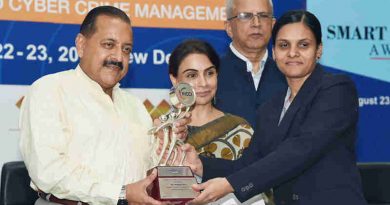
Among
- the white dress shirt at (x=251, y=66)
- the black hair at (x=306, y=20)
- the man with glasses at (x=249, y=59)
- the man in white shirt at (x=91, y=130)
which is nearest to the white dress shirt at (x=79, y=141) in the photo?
the man in white shirt at (x=91, y=130)

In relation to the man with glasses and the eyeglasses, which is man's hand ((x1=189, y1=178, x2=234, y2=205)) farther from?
→ the eyeglasses

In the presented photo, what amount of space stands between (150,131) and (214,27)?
6.74 ft

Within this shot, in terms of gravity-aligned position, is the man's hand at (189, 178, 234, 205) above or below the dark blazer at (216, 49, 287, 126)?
below

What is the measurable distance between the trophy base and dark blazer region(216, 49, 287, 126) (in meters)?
1.13

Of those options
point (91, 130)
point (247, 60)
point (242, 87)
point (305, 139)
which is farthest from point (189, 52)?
point (305, 139)

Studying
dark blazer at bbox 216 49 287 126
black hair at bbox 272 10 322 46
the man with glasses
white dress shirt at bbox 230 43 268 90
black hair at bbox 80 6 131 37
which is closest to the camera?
black hair at bbox 272 10 322 46

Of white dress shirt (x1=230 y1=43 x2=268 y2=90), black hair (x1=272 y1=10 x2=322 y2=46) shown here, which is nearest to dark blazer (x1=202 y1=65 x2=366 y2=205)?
black hair (x1=272 y1=10 x2=322 y2=46)

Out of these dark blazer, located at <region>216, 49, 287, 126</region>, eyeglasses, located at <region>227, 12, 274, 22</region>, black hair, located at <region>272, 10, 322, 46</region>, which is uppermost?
eyeglasses, located at <region>227, 12, 274, 22</region>

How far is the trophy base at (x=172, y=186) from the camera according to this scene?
10.5ft

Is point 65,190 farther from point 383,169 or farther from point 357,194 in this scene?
point 383,169

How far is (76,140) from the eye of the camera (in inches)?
131

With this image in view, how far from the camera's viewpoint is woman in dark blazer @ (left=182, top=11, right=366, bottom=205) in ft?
10.6

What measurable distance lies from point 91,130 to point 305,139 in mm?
955

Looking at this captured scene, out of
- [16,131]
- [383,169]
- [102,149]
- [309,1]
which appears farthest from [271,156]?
[309,1]
